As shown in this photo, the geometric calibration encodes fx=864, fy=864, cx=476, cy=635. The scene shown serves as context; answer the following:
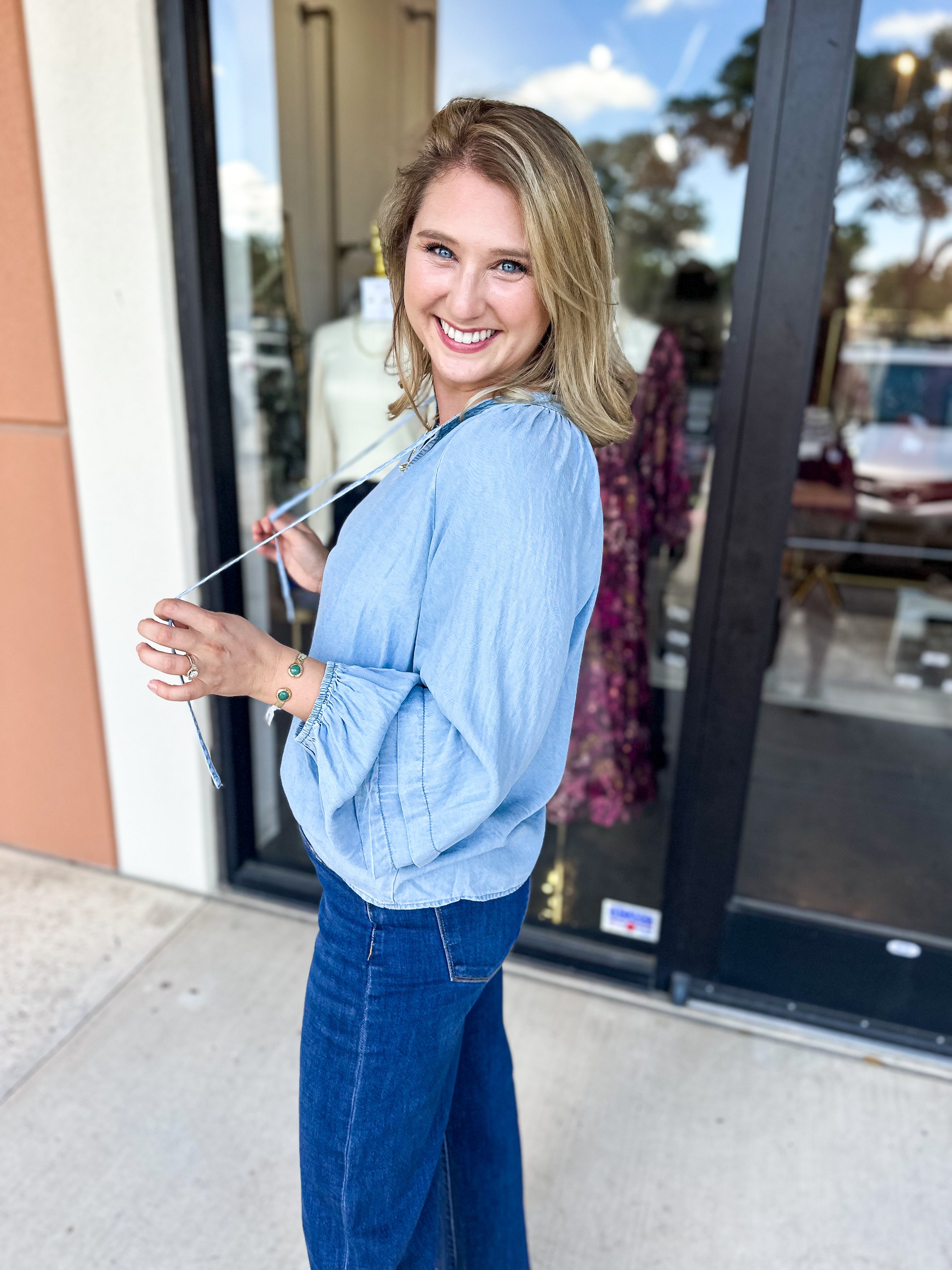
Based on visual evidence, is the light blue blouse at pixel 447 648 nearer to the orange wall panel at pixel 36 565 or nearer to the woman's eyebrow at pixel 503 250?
the woman's eyebrow at pixel 503 250

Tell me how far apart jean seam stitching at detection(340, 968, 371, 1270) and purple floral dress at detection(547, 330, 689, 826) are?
1134 mm

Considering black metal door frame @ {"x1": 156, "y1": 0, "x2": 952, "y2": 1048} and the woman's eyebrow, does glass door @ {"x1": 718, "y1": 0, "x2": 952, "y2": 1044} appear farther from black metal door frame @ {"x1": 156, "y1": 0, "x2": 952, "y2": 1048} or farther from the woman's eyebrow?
the woman's eyebrow

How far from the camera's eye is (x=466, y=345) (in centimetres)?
88

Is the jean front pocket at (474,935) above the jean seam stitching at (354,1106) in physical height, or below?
above

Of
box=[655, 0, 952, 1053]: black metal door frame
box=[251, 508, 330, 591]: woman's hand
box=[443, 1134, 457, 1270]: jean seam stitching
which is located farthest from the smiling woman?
box=[655, 0, 952, 1053]: black metal door frame

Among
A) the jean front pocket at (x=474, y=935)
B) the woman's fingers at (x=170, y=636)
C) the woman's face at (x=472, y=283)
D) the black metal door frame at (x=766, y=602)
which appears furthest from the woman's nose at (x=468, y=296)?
the black metal door frame at (x=766, y=602)

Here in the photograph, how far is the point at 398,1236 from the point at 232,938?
1305mm

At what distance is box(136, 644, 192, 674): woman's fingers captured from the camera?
73cm

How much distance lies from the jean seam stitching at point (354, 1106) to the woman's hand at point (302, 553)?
1.73 ft

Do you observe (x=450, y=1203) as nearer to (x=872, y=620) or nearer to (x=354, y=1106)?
(x=354, y=1106)

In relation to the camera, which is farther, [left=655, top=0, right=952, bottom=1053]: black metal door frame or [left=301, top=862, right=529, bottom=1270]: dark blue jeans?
[left=655, top=0, right=952, bottom=1053]: black metal door frame

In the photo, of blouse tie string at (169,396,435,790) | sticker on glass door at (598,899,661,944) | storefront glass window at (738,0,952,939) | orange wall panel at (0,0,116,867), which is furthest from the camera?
storefront glass window at (738,0,952,939)

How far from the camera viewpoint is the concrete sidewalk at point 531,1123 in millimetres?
1437

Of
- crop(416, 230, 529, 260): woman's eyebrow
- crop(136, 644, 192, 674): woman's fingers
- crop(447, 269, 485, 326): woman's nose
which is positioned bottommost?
crop(136, 644, 192, 674): woman's fingers
